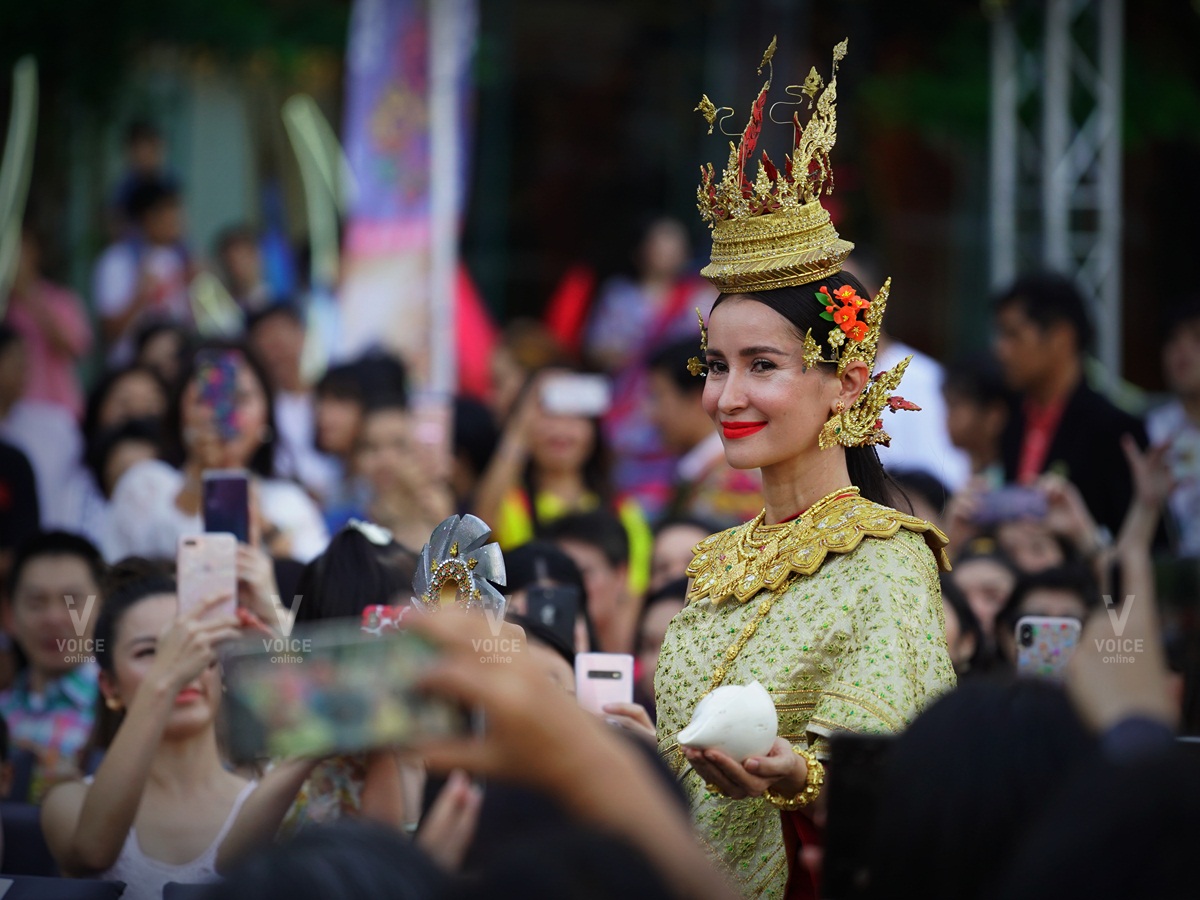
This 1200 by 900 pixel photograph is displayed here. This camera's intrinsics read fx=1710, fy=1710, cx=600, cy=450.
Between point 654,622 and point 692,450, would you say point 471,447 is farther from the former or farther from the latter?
point 654,622

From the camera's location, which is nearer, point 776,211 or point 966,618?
point 776,211

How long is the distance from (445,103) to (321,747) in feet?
20.0

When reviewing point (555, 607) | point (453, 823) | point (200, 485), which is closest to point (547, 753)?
point (453, 823)

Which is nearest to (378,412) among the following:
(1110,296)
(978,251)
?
(1110,296)

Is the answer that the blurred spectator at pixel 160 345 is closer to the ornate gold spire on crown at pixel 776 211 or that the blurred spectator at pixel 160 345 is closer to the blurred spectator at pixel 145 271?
the blurred spectator at pixel 145 271

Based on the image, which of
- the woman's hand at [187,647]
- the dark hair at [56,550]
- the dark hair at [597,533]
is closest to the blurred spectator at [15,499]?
the dark hair at [56,550]

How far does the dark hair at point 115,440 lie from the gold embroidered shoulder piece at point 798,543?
365cm

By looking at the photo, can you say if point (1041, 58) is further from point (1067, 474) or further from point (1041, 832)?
point (1041, 832)

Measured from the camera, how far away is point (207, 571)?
3746 millimetres

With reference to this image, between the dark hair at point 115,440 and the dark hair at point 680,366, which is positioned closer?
the dark hair at point 115,440

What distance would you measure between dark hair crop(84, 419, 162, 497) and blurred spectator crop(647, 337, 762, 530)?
200 centimetres

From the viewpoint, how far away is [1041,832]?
5.41 feet

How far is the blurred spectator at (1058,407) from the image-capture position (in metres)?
6.41

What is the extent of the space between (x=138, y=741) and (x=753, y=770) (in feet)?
4.90
